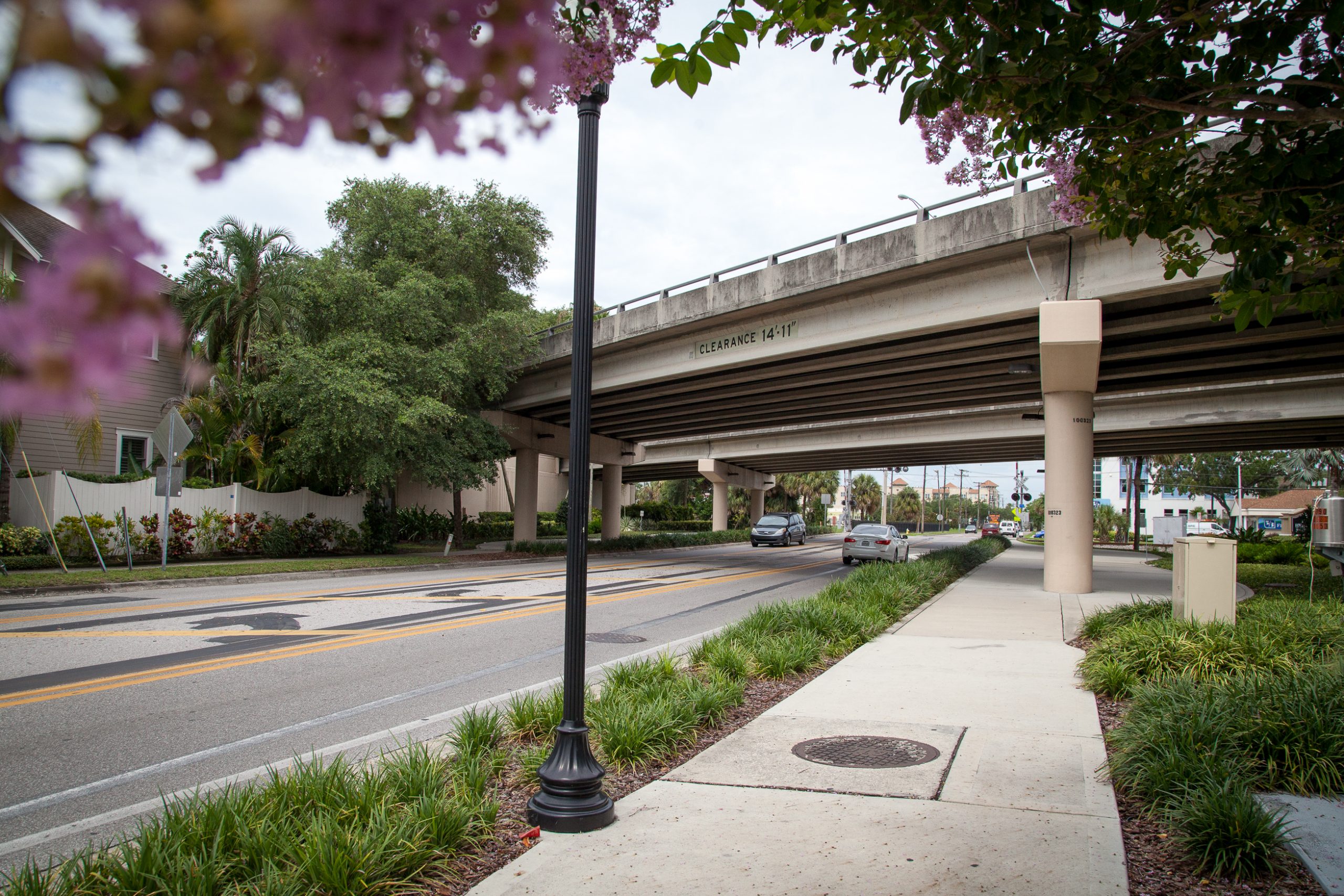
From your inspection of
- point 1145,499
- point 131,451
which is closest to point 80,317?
point 131,451

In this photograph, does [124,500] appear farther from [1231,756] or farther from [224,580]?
[1231,756]

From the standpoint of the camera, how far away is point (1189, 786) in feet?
14.8

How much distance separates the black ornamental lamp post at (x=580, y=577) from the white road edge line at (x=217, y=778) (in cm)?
116

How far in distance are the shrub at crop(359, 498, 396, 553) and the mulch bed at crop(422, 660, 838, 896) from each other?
22751 millimetres

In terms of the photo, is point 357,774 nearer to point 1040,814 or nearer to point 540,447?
point 1040,814

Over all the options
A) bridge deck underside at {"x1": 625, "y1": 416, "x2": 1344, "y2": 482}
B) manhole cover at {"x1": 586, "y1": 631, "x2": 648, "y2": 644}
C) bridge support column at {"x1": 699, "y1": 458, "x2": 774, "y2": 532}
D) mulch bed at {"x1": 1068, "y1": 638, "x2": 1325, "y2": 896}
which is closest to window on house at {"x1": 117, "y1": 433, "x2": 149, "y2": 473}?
manhole cover at {"x1": 586, "y1": 631, "x2": 648, "y2": 644}

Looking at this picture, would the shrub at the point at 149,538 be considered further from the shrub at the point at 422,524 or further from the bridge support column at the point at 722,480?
the bridge support column at the point at 722,480

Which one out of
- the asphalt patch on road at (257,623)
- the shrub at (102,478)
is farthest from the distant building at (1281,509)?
the asphalt patch on road at (257,623)

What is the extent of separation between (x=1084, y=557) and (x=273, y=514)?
2116 centimetres

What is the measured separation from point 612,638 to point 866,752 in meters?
6.09

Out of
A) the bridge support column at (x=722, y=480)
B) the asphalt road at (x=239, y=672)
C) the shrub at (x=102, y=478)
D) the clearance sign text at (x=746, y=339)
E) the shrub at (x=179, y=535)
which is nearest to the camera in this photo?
the asphalt road at (x=239, y=672)

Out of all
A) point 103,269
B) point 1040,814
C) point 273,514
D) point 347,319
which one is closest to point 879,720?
point 1040,814

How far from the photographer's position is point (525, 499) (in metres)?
34.9

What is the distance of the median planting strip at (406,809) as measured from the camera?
3438 mm
